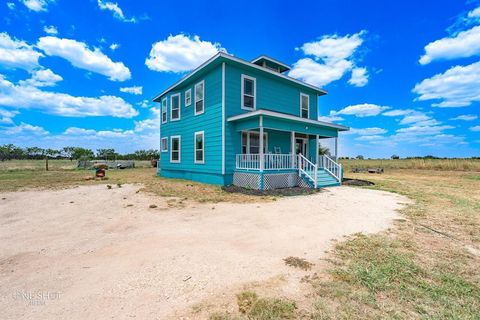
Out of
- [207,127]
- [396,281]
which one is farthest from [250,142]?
[396,281]

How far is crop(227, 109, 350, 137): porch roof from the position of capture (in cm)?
1069

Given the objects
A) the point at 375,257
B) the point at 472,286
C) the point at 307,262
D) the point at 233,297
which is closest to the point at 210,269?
the point at 233,297

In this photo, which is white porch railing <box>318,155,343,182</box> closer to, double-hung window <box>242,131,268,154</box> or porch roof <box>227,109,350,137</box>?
porch roof <box>227,109,350,137</box>

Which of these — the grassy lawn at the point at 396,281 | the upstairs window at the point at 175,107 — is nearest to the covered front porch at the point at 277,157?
the upstairs window at the point at 175,107

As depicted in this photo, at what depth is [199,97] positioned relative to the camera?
45.9 feet

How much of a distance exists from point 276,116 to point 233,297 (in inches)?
361

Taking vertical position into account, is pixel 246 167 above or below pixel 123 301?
above

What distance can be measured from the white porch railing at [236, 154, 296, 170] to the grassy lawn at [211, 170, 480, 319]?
267 inches

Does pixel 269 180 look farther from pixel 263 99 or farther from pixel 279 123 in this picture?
pixel 263 99

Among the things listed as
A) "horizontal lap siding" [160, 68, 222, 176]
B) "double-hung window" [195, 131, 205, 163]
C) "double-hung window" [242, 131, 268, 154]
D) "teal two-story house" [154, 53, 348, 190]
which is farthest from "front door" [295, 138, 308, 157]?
"double-hung window" [195, 131, 205, 163]

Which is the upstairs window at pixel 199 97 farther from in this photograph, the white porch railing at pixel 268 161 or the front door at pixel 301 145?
the front door at pixel 301 145

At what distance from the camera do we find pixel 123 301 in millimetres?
2443

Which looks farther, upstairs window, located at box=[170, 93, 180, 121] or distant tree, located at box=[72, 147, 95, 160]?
distant tree, located at box=[72, 147, 95, 160]

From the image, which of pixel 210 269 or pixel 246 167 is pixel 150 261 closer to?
pixel 210 269
